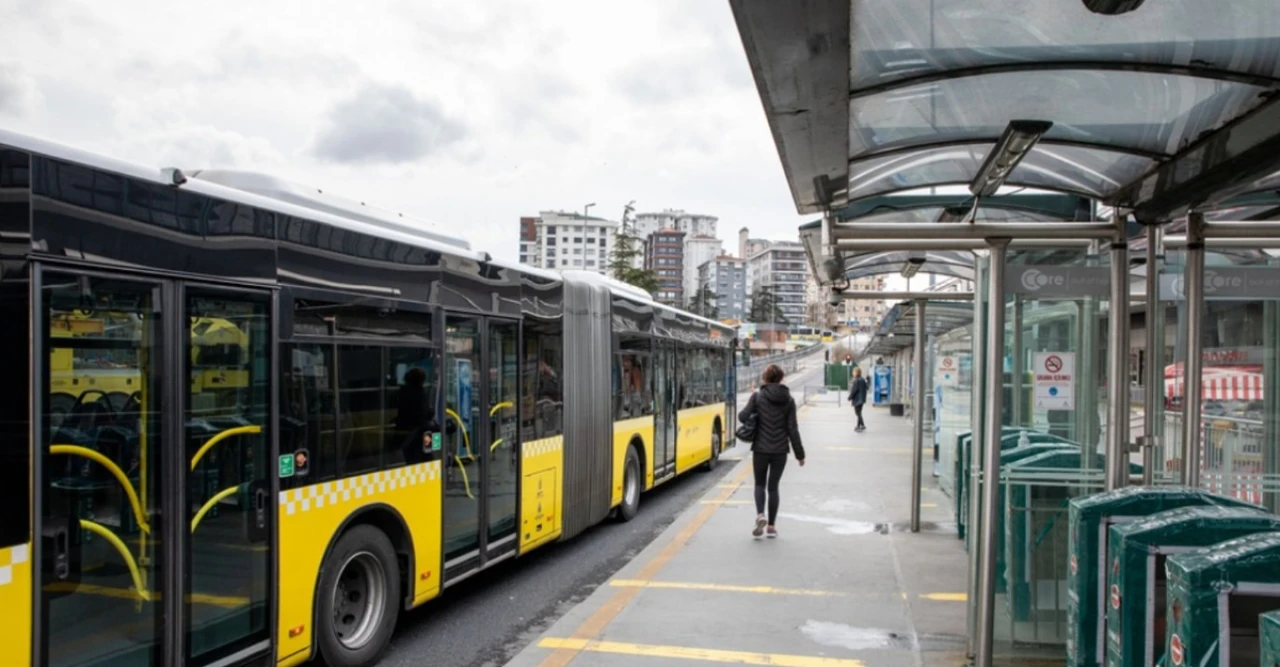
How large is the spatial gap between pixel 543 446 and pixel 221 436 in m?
4.31

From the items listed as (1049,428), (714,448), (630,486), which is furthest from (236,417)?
(714,448)

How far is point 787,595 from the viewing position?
25.4ft

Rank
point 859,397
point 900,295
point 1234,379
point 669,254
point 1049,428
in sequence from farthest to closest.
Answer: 1. point 669,254
2. point 859,397
3. point 900,295
4. point 1234,379
5. point 1049,428

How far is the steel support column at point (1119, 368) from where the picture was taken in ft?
17.2

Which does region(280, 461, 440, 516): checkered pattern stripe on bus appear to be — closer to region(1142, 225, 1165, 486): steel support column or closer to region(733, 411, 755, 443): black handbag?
region(733, 411, 755, 443): black handbag

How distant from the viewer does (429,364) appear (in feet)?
22.2

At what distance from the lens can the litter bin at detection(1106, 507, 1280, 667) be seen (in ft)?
12.2

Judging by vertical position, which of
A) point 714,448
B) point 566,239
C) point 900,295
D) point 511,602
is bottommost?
point 511,602

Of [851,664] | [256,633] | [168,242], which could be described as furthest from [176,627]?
[851,664]

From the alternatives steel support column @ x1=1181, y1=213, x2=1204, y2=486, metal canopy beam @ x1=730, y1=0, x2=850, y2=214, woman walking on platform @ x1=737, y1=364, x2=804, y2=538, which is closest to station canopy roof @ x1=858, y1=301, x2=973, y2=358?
woman walking on platform @ x1=737, y1=364, x2=804, y2=538

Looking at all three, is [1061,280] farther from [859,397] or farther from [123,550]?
[859,397]

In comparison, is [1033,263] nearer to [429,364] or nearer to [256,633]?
[429,364]

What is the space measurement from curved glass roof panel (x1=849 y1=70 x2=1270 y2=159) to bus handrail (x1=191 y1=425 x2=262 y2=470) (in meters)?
3.21

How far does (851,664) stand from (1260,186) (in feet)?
11.8
